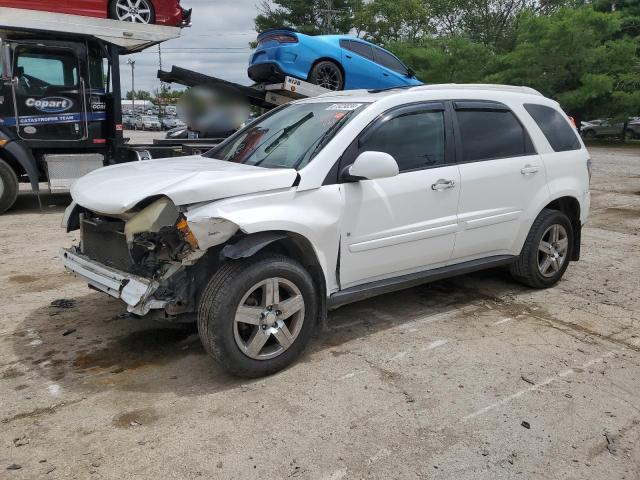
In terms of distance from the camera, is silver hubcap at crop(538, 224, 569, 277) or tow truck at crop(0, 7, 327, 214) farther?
tow truck at crop(0, 7, 327, 214)

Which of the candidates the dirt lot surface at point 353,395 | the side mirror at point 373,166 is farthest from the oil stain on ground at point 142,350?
the side mirror at point 373,166

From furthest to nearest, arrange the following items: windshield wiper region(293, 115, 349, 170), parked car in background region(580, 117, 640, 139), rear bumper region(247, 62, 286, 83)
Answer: parked car in background region(580, 117, 640, 139), rear bumper region(247, 62, 286, 83), windshield wiper region(293, 115, 349, 170)

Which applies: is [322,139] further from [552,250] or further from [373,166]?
[552,250]

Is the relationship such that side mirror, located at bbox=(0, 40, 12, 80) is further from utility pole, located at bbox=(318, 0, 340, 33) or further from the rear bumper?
utility pole, located at bbox=(318, 0, 340, 33)

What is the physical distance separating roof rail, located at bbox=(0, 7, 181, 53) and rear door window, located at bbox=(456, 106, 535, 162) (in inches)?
268

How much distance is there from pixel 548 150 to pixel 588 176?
64cm

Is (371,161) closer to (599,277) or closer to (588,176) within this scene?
(588,176)

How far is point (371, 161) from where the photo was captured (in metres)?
3.73

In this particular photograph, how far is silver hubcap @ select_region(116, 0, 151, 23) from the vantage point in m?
9.38

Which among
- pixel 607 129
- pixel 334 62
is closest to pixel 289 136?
pixel 334 62

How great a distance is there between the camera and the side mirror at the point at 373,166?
3.73 meters

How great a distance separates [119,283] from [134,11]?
7523 mm

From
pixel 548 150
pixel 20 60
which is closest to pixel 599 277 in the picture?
pixel 548 150

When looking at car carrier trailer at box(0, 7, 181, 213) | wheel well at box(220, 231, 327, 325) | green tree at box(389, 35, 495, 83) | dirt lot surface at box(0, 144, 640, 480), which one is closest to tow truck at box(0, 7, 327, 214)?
car carrier trailer at box(0, 7, 181, 213)
